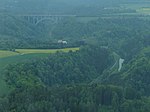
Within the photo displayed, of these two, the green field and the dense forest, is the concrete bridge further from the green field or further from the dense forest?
the green field

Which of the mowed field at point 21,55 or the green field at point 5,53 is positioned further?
the green field at point 5,53

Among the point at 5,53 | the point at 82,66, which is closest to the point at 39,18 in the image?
the point at 5,53

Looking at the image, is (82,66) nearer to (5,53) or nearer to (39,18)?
(5,53)

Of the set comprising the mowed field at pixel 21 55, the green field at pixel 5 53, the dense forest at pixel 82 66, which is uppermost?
the green field at pixel 5 53

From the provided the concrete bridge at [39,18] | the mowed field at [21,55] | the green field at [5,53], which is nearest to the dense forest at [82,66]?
the mowed field at [21,55]

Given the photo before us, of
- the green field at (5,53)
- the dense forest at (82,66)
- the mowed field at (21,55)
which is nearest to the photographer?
the dense forest at (82,66)

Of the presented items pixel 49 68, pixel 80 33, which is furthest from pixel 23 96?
pixel 80 33

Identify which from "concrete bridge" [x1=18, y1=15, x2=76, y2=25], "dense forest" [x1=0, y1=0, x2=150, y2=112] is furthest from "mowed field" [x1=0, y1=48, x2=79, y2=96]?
"concrete bridge" [x1=18, y1=15, x2=76, y2=25]

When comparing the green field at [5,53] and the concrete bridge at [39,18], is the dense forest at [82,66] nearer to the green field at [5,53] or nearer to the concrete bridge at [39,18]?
the green field at [5,53]
